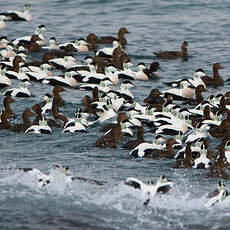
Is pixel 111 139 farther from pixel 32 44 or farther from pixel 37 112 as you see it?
pixel 32 44

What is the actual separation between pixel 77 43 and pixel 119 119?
27.8 ft

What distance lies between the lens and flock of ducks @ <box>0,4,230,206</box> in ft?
58.2

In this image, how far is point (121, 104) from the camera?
21297mm

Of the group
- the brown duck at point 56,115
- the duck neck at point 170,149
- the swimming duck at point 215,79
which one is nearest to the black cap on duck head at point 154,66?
the swimming duck at point 215,79

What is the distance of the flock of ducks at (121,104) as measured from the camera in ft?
58.2

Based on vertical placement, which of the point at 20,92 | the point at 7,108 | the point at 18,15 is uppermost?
the point at 18,15

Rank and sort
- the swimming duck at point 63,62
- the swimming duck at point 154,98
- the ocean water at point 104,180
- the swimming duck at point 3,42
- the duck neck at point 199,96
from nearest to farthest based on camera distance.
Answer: the ocean water at point 104,180 → the swimming duck at point 154,98 → the duck neck at point 199,96 → the swimming duck at point 63,62 → the swimming duck at point 3,42

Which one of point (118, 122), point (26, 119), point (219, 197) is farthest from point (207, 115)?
point (219, 197)

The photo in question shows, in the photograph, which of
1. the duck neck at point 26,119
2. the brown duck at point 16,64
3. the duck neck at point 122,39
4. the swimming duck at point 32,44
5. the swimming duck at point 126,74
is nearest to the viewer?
the duck neck at point 26,119

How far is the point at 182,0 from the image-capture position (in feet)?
118

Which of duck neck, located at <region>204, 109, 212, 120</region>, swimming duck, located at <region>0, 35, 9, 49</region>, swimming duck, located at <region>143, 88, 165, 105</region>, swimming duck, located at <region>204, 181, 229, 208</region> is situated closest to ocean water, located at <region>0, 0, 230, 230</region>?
swimming duck, located at <region>204, 181, 229, 208</region>

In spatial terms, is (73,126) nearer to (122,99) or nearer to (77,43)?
(122,99)

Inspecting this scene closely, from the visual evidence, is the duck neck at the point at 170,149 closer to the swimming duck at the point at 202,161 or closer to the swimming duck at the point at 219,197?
the swimming duck at the point at 202,161

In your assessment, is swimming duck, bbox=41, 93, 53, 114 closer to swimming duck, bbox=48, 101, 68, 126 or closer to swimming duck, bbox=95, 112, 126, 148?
swimming duck, bbox=48, 101, 68, 126
